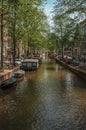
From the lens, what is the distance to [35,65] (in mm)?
71625

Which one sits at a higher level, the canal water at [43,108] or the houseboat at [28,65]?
the houseboat at [28,65]

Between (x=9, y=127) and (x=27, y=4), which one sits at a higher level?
(x=27, y=4)

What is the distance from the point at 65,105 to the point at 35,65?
40746 mm

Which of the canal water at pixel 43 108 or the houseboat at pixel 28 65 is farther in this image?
the houseboat at pixel 28 65

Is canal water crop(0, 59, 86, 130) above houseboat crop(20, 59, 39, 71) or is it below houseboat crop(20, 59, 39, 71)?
below

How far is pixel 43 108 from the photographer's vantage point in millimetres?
29891

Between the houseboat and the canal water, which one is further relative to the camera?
the houseboat

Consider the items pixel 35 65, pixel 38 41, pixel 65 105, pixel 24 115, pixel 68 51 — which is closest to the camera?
pixel 24 115

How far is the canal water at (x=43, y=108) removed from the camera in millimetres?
23938

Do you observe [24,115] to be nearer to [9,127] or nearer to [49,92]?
[9,127]

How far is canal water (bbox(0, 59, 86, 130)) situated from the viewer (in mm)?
23938

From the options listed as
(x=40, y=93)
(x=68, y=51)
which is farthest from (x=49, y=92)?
(x=68, y=51)

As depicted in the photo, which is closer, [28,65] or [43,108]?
[43,108]

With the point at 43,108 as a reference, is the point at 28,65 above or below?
above
